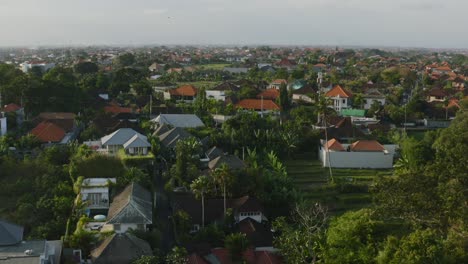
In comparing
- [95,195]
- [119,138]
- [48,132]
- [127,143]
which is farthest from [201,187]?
[48,132]

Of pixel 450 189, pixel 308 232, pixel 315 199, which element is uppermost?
pixel 450 189

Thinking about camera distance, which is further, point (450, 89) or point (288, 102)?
point (450, 89)

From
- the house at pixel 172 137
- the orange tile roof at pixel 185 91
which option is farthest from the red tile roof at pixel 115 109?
the house at pixel 172 137

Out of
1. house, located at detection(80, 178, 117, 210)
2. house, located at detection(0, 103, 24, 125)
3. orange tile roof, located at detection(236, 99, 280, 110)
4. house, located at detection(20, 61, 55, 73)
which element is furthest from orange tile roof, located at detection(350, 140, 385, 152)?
house, located at detection(20, 61, 55, 73)

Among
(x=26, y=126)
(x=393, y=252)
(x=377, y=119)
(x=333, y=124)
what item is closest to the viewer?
(x=393, y=252)

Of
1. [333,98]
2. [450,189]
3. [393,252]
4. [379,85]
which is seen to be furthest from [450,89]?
[393,252]

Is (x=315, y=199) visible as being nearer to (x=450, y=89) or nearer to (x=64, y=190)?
(x=64, y=190)

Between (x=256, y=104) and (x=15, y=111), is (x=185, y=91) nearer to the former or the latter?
(x=256, y=104)

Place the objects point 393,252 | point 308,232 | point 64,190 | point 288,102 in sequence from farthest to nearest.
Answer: point 288,102, point 64,190, point 308,232, point 393,252
